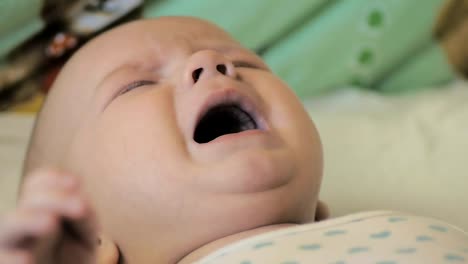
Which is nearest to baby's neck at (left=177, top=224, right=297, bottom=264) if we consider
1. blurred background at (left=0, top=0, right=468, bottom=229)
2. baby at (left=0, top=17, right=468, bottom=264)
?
baby at (left=0, top=17, right=468, bottom=264)

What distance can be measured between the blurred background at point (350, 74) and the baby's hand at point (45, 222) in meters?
0.64

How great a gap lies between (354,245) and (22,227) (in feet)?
1.30

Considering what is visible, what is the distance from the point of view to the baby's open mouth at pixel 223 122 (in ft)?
2.58

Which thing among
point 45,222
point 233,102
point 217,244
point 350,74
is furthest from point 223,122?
point 350,74

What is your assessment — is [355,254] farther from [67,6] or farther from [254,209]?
[67,6]

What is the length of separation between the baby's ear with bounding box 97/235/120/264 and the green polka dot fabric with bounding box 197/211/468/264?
0.12 metres

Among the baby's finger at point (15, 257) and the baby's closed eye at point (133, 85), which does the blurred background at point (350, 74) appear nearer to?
the baby's closed eye at point (133, 85)

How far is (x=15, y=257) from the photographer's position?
44 cm

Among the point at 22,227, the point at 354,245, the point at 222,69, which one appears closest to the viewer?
the point at 22,227

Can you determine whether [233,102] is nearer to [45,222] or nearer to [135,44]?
[135,44]

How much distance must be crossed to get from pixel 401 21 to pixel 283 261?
2.67 ft

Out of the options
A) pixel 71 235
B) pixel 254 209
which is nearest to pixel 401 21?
pixel 254 209

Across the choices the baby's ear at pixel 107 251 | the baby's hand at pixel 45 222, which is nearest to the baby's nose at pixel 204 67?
the baby's ear at pixel 107 251

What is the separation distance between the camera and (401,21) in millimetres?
1341
